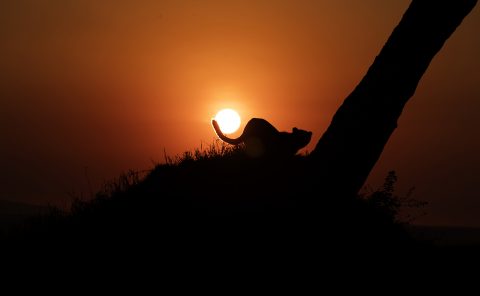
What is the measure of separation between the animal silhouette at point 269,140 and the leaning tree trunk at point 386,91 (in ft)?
7.84

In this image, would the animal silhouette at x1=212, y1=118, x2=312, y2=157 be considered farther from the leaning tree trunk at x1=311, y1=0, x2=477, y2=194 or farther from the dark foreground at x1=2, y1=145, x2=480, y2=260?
the leaning tree trunk at x1=311, y1=0, x2=477, y2=194

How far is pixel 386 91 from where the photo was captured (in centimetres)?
588

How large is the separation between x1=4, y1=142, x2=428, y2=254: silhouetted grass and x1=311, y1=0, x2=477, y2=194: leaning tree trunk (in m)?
0.31

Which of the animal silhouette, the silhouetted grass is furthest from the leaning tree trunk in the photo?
the animal silhouette

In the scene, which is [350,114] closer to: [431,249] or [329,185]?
[329,185]

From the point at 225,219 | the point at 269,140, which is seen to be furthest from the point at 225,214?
the point at 269,140

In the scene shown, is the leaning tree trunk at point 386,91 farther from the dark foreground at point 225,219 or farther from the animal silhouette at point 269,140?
the animal silhouette at point 269,140

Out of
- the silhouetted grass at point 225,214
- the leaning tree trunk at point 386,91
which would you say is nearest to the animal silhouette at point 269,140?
the silhouetted grass at point 225,214

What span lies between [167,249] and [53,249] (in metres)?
1.80

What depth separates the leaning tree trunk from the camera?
A: 227 inches

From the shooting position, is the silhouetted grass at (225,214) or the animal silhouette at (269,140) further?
the animal silhouette at (269,140)

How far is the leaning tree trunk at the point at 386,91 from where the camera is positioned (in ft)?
18.9

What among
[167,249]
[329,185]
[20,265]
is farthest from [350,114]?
[20,265]

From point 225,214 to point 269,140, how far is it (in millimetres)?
2286
